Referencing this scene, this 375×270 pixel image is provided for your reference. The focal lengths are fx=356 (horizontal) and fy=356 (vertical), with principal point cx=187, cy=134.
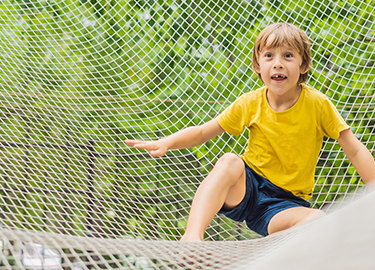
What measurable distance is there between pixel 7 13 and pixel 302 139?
1.55 meters

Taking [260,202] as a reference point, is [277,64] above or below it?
above

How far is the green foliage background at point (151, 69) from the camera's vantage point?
1.43 m

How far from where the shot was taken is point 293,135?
920mm

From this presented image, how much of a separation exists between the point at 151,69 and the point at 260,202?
1005mm

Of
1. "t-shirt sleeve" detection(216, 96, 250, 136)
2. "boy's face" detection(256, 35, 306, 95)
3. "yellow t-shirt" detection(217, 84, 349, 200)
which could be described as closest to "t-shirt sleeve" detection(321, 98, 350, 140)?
"yellow t-shirt" detection(217, 84, 349, 200)

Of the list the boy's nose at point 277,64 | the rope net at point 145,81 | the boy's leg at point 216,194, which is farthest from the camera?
the rope net at point 145,81

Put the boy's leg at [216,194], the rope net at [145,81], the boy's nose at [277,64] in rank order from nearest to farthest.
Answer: the boy's leg at [216,194]
the boy's nose at [277,64]
the rope net at [145,81]

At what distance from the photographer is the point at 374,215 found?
297 millimetres

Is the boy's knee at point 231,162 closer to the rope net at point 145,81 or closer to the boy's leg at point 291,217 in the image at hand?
the boy's leg at point 291,217

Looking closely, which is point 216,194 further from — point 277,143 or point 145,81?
point 145,81

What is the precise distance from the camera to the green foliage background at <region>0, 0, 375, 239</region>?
1.43 m

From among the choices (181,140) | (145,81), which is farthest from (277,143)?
(145,81)

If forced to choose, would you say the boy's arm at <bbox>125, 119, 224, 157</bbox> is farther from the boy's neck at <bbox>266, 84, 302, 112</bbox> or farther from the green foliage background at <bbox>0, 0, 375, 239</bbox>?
the green foliage background at <bbox>0, 0, 375, 239</bbox>

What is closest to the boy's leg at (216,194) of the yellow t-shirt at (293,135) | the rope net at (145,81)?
the yellow t-shirt at (293,135)
